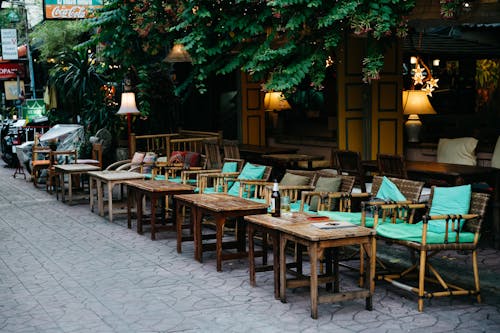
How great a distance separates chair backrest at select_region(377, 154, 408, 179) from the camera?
9.70 meters

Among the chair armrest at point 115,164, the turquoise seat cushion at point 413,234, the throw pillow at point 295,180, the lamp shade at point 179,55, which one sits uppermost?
the lamp shade at point 179,55

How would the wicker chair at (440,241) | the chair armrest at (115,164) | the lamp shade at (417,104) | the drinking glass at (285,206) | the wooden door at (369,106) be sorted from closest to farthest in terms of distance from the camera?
the wicker chair at (440,241) < the drinking glass at (285,206) < the lamp shade at (417,104) < the wooden door at (369,106) < the chair armrest at (115,164)

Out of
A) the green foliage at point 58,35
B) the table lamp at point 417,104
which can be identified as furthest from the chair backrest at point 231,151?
the green foliage at point 58,35

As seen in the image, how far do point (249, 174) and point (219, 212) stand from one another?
2724 mm

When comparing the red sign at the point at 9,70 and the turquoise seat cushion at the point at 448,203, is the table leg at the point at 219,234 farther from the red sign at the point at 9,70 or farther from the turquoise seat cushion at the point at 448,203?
the red sign at the point at 9,70

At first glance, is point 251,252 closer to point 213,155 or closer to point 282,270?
point 282,270

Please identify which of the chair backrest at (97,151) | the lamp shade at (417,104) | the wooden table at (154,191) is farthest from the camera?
the chair backrest at (97,151)

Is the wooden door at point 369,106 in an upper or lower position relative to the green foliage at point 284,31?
lower

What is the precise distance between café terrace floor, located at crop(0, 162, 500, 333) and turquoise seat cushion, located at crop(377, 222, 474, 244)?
0.62m

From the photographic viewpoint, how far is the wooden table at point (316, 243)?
6.46 m

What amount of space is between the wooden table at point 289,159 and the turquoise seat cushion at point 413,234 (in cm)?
560

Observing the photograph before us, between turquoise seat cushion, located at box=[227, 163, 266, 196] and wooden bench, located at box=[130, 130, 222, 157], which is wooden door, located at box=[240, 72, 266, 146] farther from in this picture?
turquoise seat cushion, located at box=[227, 163, 266, 196]

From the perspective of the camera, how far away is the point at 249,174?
10961 millimetres

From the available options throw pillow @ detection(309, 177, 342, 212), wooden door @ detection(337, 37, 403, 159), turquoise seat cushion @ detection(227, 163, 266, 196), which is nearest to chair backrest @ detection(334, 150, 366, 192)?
turquoise seat cushion @ detection(227, 163, 266, 196)
